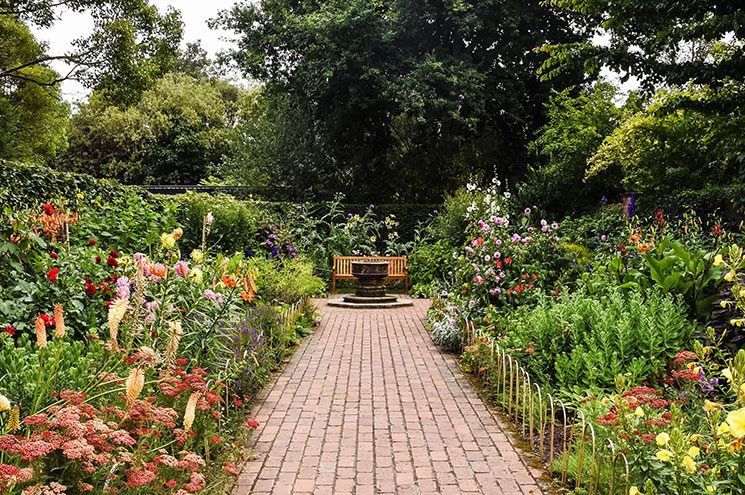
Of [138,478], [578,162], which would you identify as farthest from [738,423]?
[578,162]

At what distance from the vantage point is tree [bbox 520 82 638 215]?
16859mm

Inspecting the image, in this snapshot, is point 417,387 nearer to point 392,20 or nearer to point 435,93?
point 435,93

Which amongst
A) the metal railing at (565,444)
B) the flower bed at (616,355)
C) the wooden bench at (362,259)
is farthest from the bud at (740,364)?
the wooden bench at (362,259)

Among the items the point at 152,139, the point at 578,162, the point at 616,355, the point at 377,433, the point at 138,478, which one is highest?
the point at 152,139

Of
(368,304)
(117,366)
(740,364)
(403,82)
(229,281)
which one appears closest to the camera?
(740,364)

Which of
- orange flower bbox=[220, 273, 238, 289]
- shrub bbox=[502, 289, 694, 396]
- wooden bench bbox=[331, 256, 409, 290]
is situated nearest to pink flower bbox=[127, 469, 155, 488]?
orange flower bbox=[220, 273, 238, 289]

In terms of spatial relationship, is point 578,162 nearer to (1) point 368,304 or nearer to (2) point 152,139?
(1) point 368,304

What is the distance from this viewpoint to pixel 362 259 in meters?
15.2

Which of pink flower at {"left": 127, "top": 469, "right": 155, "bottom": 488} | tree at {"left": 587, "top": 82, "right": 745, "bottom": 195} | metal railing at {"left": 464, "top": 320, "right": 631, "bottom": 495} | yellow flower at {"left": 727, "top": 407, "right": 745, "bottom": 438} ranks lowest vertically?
metal railing at {"left": 464, "top": 320, "right": 631, "bottom": 495}

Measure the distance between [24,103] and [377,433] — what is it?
19408 mm

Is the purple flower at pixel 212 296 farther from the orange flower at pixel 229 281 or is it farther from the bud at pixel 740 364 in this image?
the bud at pixel 740 364

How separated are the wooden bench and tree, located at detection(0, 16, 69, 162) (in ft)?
32.2

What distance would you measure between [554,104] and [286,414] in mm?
16145

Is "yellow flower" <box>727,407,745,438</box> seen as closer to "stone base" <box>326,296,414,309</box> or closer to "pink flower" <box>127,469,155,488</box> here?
"pink flower" <box>127,469,155,488</box>
